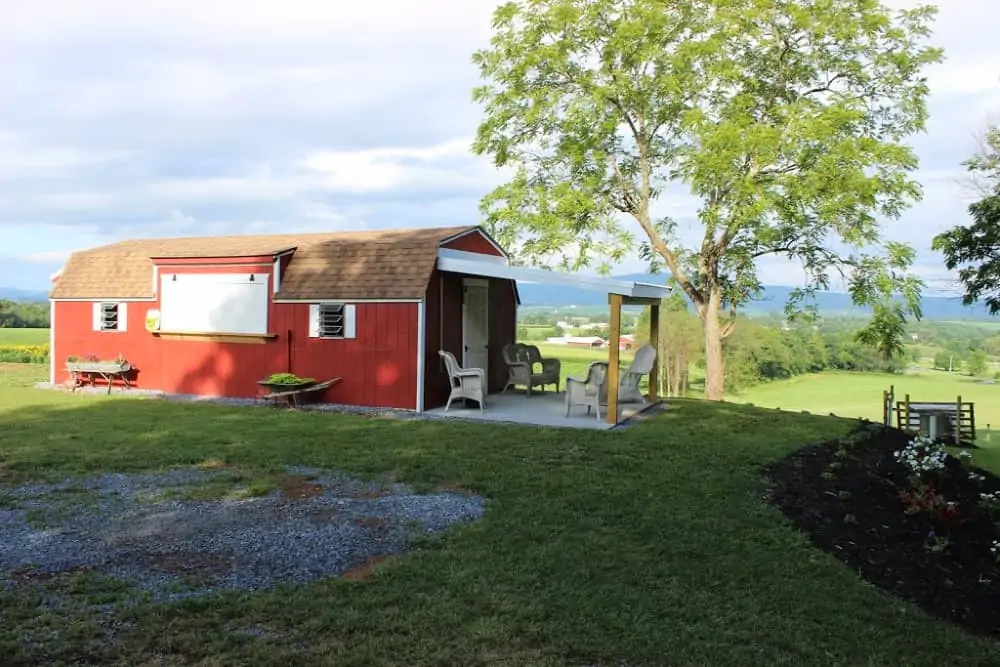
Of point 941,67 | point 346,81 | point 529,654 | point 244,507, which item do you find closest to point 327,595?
point 529,654

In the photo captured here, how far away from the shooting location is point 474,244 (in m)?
13.2

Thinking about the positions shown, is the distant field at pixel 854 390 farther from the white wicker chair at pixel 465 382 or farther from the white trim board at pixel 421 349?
the white trim board at pixel 421 349

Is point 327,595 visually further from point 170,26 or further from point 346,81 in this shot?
point 346,81

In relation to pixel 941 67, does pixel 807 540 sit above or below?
below

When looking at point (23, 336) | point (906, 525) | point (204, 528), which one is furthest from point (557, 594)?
point (23, 336)

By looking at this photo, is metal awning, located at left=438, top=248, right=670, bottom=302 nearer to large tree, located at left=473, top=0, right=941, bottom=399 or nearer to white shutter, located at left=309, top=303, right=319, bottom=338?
white shutter, located at left=309, top=303, right=319, bottom=338

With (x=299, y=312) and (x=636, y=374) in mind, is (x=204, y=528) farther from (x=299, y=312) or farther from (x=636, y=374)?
(x=636, y=374)

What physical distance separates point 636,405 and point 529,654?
30.3 feet

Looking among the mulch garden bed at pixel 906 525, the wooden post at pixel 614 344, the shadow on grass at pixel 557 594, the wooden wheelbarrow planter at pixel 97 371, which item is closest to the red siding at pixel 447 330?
the wooden post at pixel 614 344

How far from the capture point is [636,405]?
39.5 ft

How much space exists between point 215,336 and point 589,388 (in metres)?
6.85

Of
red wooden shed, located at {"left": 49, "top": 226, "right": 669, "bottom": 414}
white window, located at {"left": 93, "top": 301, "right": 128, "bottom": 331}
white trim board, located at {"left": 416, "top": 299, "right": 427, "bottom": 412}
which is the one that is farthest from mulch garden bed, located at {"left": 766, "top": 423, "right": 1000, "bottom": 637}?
white window, located at {"left": 93, "top": 301, "right": 128, "bottom": 331}

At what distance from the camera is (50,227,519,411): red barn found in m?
11.3

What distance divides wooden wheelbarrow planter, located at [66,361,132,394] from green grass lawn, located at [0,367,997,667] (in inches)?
236
